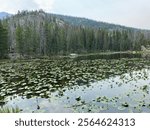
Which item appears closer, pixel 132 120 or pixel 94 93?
pixel 132 120

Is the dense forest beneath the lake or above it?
above

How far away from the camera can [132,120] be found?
20.9 ft

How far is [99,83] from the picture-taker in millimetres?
22891

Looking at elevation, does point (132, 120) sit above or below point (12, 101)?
above

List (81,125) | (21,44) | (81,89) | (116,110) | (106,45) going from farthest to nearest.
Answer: (106,45) < (21,44) < (81,89) < (116,110) < (81,125)

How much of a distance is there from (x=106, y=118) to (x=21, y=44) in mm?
75313

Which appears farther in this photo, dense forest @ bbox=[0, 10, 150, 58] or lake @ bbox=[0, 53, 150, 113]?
dense forest @ bbox=[0, 10, 150, 58]

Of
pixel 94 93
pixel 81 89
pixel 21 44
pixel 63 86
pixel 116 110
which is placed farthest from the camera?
pixel 21 44

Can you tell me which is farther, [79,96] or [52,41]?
[52,41]

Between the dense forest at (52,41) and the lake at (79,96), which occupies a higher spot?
the dense forest at (52,41)

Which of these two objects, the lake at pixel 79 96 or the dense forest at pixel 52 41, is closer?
the lake at pixel 79 96

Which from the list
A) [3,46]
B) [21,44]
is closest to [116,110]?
[3,46]

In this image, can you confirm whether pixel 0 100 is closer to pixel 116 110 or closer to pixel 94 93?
pixel 94 93

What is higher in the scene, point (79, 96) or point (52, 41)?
point (52, 41)
